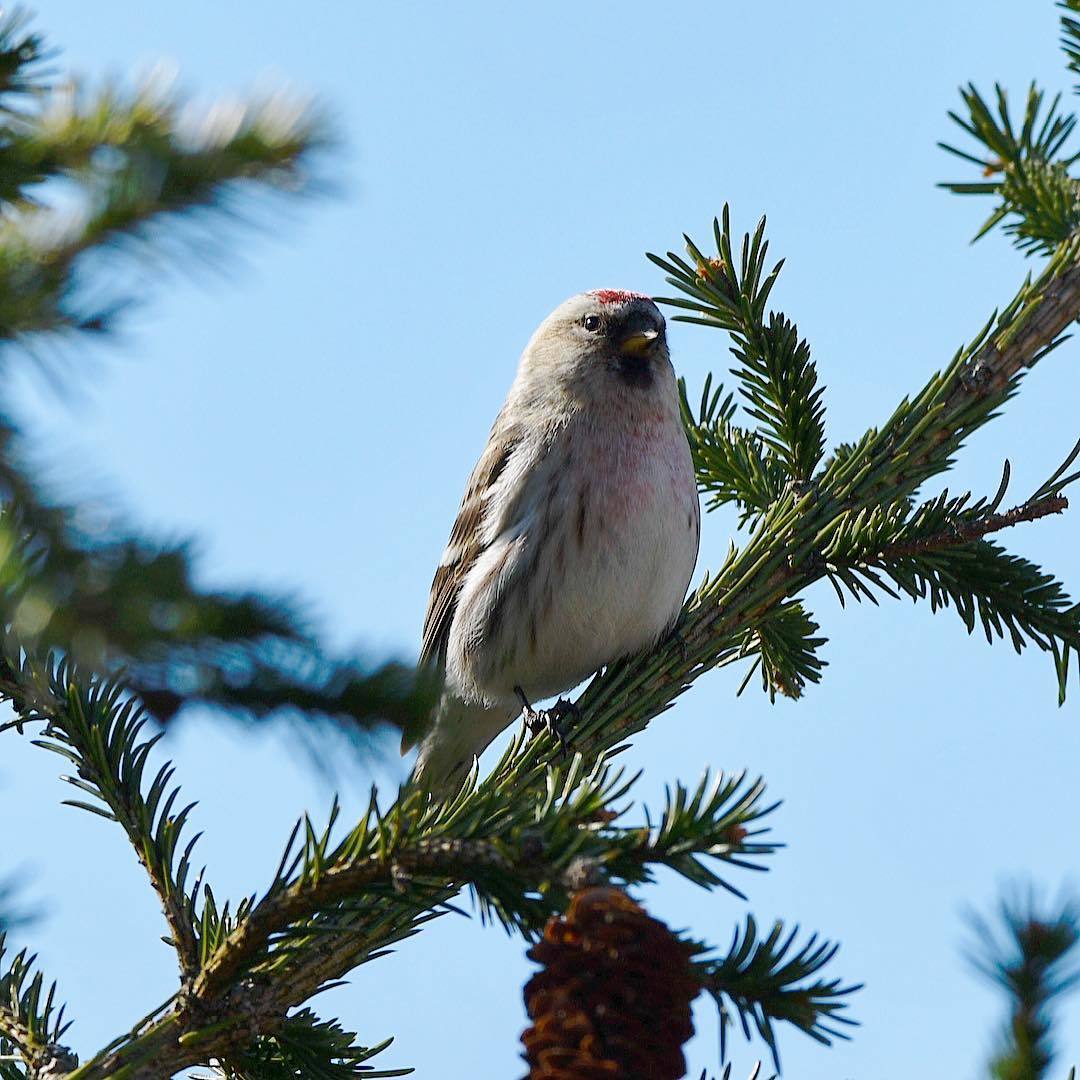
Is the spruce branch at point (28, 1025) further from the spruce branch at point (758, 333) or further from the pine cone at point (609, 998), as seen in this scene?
the spruce branch at point (758, 333)

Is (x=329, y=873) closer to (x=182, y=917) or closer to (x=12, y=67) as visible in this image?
(x=182, y=917)

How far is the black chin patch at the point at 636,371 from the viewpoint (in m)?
3.97

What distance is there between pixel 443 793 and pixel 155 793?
1.58 feet

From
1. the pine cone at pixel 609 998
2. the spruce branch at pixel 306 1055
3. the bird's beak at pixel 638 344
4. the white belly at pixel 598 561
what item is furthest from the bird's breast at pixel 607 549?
the pine cone at pixel 609 998

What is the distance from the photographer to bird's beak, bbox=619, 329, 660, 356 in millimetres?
4125

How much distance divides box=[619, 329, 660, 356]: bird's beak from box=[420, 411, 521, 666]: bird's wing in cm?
44

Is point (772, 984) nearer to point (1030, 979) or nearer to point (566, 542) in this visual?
point (1030, 979)

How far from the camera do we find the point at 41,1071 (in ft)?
5.47

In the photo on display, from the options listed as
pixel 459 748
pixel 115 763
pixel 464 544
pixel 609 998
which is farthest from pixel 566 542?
pixel 609 998

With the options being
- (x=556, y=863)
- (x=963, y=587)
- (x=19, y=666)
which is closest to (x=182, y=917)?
(x=19, y=666)

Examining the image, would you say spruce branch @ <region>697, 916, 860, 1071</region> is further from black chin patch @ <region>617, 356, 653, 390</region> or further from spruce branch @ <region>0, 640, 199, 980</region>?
black chin patch @ <region>617, 356, 653, 390</region>

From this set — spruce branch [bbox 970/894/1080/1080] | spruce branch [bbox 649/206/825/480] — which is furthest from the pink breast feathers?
spruce branch [bbox 970/894/1080/1080]

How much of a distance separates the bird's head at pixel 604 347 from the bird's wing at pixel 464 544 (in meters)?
0.27

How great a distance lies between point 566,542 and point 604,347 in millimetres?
846
